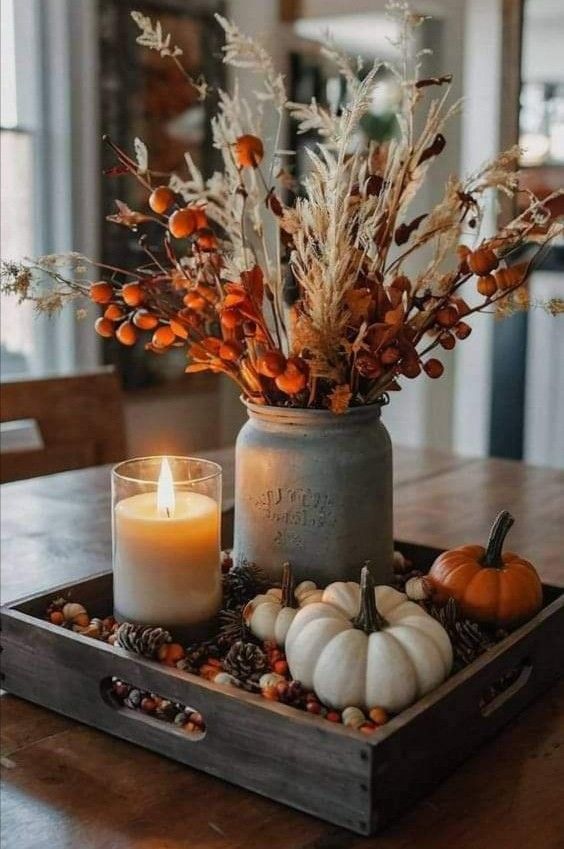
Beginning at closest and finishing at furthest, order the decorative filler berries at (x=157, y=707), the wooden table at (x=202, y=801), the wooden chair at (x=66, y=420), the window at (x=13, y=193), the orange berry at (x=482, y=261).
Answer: the wooden table at (x=202, y=801) → the decorative filler berries at (x=157, y=707) → the orange berry at (x=482, y=261) → the wooden chair at (x=66, y=420) → the window at (x=13, y=193)

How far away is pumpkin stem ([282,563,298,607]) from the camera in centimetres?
86

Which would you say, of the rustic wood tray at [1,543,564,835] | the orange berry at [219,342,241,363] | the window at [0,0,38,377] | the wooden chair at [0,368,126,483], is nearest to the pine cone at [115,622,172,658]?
the rustic wood tray at [1,543,564,835]

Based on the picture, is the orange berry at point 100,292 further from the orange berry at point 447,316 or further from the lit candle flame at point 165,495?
the orange berry at point 447,316

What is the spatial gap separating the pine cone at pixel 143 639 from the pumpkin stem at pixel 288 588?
103mm

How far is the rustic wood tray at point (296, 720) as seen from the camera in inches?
27.0

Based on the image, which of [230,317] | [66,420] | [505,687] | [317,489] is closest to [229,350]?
[230,317]

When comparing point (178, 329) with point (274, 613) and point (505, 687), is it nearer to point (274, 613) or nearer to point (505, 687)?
point (274, 613)

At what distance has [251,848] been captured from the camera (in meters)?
0.67

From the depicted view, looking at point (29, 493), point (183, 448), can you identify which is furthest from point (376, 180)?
point (183, 448)

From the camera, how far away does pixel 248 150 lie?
3.04 ft

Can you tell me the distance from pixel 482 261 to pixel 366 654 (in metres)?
0.35

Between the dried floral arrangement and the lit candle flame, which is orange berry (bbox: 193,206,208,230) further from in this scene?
the lit candle flame

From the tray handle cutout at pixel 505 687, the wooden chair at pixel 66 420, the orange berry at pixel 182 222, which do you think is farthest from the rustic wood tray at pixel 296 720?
the wooden chair at pixel 66 420

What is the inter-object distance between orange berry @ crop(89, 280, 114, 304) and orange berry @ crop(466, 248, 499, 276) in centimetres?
31
